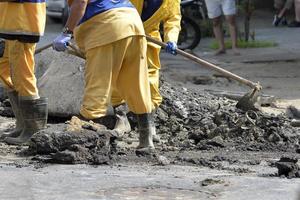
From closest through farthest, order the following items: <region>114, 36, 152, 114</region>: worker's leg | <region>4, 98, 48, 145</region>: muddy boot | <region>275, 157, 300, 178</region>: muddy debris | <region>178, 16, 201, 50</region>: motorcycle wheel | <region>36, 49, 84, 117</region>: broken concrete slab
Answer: <region>275, 157, 300, 178</region>: muddy debris
<region>114, 36, 152, 114</region>: worker's leg
<region>4, 98, 48, 145</region>: muddy boot
<region>36, 49, 84, 117</region>: broken concrete slab
<region>178, 16, 201, 50</region>: motorcycle wheel

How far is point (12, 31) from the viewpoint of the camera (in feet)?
25.6

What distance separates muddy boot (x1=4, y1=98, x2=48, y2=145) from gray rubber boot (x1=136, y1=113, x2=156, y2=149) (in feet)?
3.26

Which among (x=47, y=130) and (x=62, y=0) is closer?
(x=47, y=130)

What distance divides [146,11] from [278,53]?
8.27 m

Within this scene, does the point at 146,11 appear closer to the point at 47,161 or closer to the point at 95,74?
the point at 95,74

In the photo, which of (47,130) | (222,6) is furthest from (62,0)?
(47,130)

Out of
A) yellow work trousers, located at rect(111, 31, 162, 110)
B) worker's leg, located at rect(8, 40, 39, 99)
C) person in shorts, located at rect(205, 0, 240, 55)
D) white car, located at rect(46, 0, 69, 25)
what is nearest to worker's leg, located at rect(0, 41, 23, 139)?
worker's leg, located at rect(8, 40, 39, 99)

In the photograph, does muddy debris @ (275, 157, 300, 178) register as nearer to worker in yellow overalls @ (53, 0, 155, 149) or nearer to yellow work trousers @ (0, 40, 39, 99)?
worker in yellow overalls @ (53, 0, 155, 149)

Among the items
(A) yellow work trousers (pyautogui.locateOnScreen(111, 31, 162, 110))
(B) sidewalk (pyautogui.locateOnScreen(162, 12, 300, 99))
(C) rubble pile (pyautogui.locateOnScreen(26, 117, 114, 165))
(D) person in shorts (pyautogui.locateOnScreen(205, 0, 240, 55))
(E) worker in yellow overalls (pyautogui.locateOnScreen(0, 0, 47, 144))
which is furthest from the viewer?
(D) person in shorts (pyautogui.locateOnScreen(205, 0, 240, 55))

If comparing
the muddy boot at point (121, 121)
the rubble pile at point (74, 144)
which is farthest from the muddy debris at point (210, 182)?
the muddy boot at point (121, 121)

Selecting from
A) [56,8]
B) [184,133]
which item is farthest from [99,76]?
[56,8]

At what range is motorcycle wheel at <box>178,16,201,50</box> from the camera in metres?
17.5

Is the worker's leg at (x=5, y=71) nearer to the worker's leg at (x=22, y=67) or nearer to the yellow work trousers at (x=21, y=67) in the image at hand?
the yellow work trousers at (x=21, y=67)

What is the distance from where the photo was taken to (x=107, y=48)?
7.16 metres
